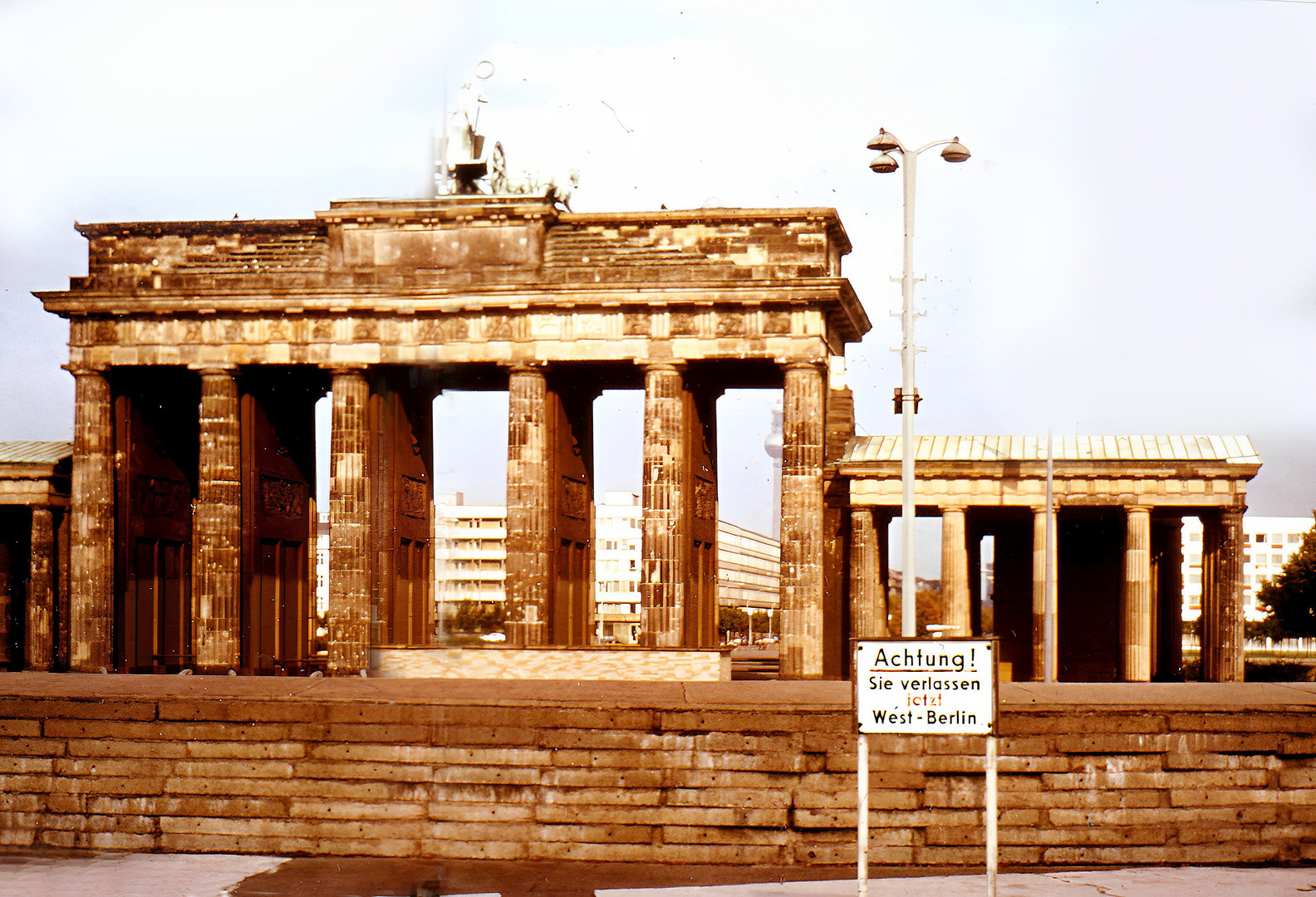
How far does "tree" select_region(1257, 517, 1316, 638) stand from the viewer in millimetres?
76688

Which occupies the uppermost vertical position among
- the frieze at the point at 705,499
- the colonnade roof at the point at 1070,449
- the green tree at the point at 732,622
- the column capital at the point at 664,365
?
the column capital at the point at 664,365

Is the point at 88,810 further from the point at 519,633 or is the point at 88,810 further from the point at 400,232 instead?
the point at 400,232

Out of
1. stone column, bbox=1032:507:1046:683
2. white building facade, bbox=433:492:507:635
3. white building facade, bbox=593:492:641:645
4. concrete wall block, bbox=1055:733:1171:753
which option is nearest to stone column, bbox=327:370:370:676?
stone column, bbox=1032:507:1046:683

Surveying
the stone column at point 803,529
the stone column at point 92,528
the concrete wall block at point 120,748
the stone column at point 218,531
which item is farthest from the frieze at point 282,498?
the concrete wall block at point 120,748

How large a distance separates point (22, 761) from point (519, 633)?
23.7m

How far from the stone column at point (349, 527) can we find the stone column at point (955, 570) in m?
17.7

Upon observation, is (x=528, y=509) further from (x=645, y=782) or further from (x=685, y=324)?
(x=645, y=782)

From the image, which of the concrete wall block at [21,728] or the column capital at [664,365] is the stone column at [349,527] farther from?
the concrete wall block at [21,728]

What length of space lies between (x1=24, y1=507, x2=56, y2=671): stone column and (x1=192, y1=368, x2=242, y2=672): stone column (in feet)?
16.5

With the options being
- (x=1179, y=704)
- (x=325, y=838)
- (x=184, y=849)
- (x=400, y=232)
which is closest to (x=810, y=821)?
(x=1179, y=704)

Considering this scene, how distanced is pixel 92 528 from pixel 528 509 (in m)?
13.8

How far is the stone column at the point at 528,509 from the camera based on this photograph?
42.7 m

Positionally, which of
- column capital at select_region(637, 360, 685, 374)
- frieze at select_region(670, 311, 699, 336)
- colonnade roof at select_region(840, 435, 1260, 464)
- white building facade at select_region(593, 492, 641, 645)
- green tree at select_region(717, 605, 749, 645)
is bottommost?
green tree at select_region(717, 605, 749, 645)

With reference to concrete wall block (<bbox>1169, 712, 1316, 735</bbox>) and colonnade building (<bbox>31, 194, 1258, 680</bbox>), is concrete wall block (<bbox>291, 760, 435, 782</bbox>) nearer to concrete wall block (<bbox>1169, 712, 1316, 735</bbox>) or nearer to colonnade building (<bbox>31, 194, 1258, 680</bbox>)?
concrete wall block (<bbox>1169, 712, 1316, 735</bbox>)
